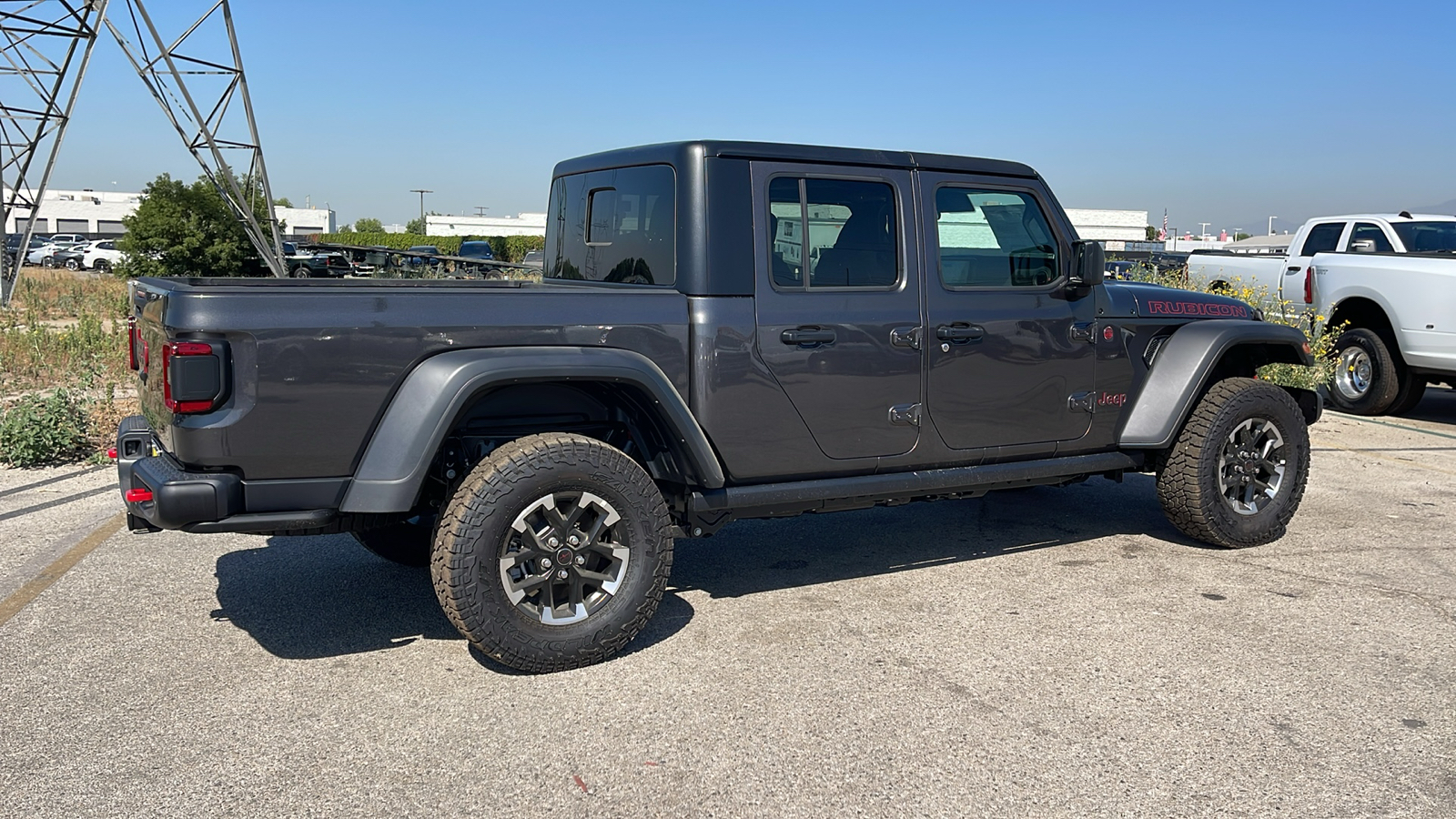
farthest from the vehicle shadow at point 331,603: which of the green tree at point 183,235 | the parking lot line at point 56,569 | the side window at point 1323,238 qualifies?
the green tree at point 183,235

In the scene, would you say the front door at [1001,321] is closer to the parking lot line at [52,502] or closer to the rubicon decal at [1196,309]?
the rubicon decal at [1196,309]

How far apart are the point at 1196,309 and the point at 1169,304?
0.19 metres

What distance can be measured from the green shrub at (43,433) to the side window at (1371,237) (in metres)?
11.5

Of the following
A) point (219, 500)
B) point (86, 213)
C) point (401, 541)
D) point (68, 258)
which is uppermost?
point (86, 213)

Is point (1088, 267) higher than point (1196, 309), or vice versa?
point (1088, 267)

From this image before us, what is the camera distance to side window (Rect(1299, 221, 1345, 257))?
12.2 m

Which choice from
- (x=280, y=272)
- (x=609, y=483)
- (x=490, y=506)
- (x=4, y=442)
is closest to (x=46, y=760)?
(x=490, y=506)

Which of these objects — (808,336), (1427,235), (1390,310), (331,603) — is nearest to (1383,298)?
(1390,310)

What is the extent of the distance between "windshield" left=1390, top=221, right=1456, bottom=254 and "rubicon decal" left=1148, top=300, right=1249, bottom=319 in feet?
20.0

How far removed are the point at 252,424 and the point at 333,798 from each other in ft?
Result: 4.15

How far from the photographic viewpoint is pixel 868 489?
15.9 feet

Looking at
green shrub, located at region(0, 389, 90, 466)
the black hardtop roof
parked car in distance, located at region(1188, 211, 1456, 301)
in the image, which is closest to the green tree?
green shrub, located at region(0, 389, 90, 466)

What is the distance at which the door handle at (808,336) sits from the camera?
15.1 feet

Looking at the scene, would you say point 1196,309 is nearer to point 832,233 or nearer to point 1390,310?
point 832,233
